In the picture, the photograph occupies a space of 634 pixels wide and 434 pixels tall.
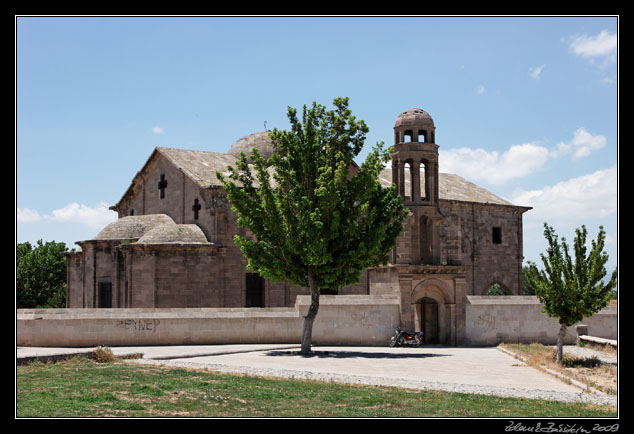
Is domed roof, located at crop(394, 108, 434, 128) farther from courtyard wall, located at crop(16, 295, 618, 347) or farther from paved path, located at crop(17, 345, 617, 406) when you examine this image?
paved path, located at crop(17, 345, 617, 406)

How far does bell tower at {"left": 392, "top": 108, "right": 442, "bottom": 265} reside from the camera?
35406 millimetres

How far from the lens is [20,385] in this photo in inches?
688

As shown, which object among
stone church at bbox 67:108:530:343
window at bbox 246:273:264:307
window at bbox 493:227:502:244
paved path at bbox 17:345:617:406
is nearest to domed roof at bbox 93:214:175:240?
stone church at bbox 67:108:530:343

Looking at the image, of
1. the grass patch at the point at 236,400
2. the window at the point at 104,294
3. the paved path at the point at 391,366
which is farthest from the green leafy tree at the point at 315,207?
the window at the point at 104,294

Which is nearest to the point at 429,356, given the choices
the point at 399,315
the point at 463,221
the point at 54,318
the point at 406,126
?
the point at 399,315

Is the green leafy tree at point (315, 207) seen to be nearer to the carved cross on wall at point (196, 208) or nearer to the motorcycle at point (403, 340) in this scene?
the motorcycle at point (403, 340)

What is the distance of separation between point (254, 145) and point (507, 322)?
22307mm

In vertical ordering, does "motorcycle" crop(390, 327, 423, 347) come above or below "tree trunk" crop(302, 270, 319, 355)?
below

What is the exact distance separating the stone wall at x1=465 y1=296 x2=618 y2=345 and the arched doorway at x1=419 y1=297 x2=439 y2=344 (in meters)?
1.85

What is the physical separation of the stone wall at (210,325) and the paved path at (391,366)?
139cm

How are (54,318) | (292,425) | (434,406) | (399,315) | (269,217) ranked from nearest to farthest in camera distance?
(292,425), (434,406), (269,217), (54,318), (399,315)

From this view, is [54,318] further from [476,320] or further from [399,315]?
[476,320]

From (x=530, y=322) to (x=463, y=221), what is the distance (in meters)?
17.6

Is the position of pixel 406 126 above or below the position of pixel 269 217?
above
